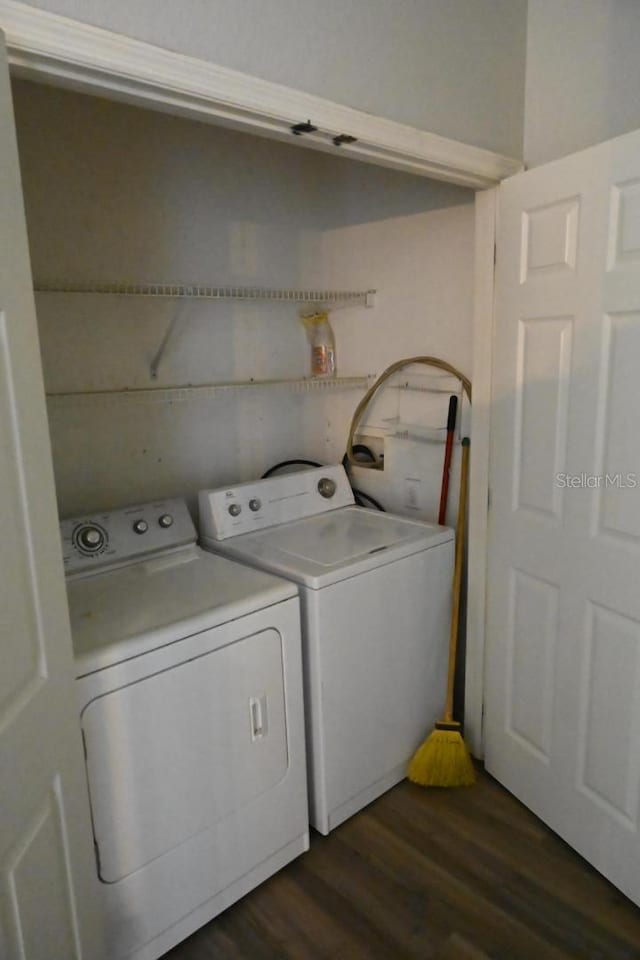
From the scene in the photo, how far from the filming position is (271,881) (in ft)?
5.98

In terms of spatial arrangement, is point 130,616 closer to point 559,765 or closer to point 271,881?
point 271,881

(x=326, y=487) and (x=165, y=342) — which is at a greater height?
(x=165, y=342)

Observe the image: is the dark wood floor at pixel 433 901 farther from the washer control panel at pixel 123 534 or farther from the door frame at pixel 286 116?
the washer control panel at pixel 123 534

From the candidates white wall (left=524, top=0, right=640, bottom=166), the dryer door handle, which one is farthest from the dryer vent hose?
the dryer door handle

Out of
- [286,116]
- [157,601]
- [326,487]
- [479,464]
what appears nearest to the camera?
[286,116]

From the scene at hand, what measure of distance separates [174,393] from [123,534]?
494mm

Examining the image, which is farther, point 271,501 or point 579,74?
point 271,501

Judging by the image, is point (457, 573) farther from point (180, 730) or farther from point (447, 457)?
point (180, 730)

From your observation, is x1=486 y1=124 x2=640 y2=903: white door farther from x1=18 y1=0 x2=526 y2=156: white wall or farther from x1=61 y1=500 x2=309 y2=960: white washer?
x1=61 y1=500 x2=309 y2=960: white washer

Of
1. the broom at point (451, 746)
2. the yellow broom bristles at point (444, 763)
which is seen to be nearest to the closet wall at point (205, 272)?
the broom at point (451, 746)

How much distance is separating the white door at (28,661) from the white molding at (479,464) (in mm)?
1365

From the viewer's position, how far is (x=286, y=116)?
1348 millimetres

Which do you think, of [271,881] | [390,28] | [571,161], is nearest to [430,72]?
[390,28]

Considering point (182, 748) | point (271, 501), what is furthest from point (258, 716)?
point (271, 501)
